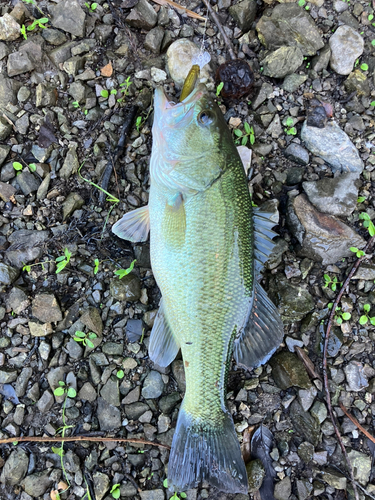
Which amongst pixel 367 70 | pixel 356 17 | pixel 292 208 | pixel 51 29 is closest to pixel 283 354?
pixel 292 208

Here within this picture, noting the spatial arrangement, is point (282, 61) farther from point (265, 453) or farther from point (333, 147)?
point (265, 453)

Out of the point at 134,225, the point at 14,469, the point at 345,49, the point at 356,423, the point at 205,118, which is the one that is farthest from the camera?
the point at 345,49

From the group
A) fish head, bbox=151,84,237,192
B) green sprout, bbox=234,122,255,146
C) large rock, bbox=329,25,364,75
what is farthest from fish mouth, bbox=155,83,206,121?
large rock, bbox=329,25,364,75

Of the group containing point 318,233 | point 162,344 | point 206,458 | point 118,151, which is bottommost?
point 206,458

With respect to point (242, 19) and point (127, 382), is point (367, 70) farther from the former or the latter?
point (127, 382)

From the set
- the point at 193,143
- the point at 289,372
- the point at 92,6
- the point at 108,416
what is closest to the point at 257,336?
the point at 289,372

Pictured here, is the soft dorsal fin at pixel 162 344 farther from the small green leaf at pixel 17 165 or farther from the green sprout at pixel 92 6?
the green sprout at pixel 92 6
